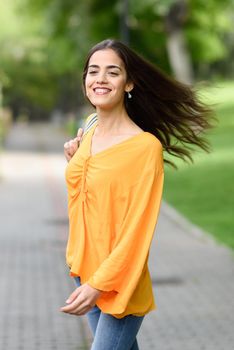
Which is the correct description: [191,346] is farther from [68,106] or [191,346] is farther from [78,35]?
[68,106]

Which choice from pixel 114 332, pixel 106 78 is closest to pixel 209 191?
pixel 106 78

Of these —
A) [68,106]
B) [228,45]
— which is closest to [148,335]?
[228,45]

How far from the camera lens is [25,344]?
8023 millimetres

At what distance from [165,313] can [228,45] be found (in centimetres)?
5983

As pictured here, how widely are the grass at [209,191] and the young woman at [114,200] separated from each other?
7976mm

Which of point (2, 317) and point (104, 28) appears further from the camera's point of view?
point (104, 28)

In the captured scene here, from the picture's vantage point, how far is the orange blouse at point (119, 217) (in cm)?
422

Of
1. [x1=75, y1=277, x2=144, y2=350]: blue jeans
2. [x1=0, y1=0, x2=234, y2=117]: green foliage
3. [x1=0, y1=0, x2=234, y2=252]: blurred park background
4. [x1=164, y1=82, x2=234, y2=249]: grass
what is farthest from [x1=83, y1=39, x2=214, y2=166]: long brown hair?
[x1=0, y1=0, x2=234, y2=117]: green foliage

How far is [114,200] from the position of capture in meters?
4.26

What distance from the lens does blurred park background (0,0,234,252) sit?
21953mm

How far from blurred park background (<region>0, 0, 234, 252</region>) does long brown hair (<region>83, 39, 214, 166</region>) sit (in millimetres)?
10046

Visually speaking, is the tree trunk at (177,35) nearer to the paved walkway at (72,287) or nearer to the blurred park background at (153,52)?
the blurred park background at (153,52)

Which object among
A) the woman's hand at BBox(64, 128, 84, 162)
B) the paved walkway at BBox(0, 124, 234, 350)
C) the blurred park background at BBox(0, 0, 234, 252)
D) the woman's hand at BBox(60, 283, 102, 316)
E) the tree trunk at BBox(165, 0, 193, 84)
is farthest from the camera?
the tree trunk at BBox(165, 0, 193, 84)

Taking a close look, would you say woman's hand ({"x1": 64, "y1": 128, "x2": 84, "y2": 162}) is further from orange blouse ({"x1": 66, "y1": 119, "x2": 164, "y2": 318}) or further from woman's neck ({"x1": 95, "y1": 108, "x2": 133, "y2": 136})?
orange blouse ({"x1": 66, "y1": 119, "x2": 164, "y2": 318})
